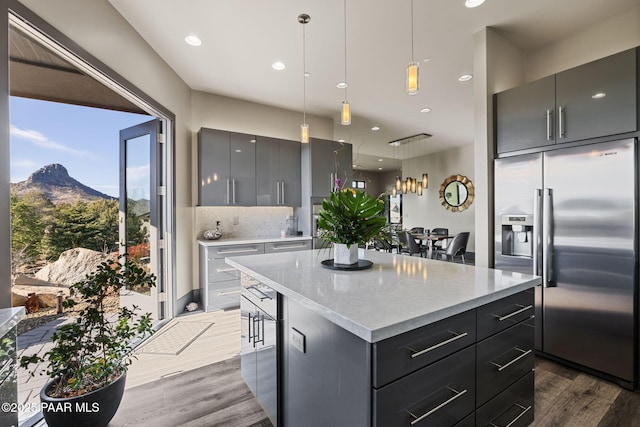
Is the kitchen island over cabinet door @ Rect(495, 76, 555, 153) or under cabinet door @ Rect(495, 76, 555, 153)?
under

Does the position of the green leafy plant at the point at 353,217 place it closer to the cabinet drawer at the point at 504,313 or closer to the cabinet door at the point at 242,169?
the cabinet drawer at the point at 504,313

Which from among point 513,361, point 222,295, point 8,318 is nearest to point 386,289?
point 513,361

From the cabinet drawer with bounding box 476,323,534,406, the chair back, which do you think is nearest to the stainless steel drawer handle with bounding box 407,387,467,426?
the cabinet drawer with bounding box 476,323,534,406

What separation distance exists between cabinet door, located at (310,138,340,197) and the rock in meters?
3.00

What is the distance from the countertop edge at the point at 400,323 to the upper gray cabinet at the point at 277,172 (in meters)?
3.18

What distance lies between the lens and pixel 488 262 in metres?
2.85

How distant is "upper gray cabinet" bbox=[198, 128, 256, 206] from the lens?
405 cm

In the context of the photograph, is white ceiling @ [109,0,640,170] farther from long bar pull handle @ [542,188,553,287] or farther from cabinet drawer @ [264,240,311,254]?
cabinet drawer @ [264,240,311,254]

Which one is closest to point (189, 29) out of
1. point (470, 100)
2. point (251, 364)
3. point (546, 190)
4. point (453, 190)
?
point (251, 364)

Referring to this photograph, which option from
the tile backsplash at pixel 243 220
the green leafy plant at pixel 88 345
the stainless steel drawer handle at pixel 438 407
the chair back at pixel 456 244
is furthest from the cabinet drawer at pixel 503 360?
the chair back at pixel 456 244

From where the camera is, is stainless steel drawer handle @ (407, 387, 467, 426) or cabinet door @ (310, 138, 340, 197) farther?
cabinet door @ (310, 138, 340, 197)

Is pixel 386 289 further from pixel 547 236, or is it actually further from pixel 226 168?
pixel 226 168

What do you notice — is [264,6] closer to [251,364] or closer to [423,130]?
[251,364]

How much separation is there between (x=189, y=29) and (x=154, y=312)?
3101 millimetres
